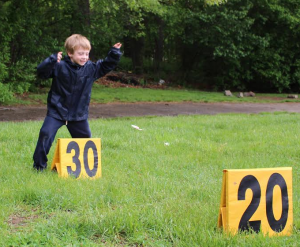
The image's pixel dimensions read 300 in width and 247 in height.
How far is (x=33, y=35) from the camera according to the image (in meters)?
14.4

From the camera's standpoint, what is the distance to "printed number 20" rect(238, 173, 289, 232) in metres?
3.20

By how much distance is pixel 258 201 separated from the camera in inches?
128

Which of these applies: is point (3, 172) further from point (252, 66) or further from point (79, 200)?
point (252, 66)

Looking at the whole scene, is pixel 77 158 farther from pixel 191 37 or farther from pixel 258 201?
pixel 191 37

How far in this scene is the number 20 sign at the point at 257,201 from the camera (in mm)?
3160

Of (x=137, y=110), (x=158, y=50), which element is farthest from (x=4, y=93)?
(x=158, y=50)

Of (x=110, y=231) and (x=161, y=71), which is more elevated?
(x=161, y=71)

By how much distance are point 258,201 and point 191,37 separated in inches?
736

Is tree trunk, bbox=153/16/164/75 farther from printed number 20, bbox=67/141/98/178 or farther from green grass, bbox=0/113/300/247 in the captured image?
printed number 20, bbox=67/141/98/178

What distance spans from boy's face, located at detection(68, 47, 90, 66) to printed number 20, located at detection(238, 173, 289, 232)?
2.79 m

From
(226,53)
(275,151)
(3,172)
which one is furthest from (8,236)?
(226,53)

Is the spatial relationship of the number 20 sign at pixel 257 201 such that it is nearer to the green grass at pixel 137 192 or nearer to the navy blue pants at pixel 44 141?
the green grass at pixel 137 192

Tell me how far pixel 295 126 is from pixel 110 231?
685 cm

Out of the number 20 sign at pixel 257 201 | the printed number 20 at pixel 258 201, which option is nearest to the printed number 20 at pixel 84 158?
the number 20 sign at pixel 257 201
